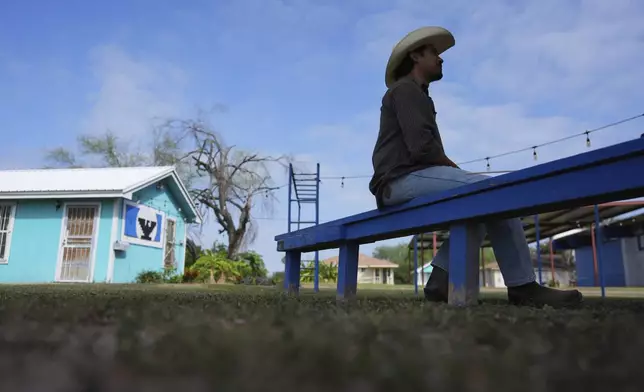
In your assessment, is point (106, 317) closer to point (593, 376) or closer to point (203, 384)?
point (203, 384)

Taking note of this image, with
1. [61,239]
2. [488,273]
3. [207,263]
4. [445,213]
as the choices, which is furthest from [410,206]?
[488,273]

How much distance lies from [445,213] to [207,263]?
11.4 m

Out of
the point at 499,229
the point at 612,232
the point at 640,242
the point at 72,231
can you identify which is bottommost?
the point at 499,229

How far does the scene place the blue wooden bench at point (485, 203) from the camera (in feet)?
4.44

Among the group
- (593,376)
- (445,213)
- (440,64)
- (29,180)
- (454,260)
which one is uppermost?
(29,180)

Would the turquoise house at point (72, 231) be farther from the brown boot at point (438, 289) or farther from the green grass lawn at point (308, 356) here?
the green grass lawn at point (308, 356)

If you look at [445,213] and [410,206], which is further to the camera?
[410,206]

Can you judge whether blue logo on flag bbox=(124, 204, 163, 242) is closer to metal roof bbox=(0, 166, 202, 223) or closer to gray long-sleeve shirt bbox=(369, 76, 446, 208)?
metal roof bbox=(0, 166, 202, 223)

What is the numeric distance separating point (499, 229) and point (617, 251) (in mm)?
17841

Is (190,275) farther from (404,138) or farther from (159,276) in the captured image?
(404,138)

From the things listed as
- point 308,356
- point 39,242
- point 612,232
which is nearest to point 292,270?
point 308,356

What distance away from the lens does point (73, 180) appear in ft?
37.6

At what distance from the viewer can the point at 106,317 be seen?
0.94 meters

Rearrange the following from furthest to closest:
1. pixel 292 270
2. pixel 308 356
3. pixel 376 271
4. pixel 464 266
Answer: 1. pixel 376 271
2. pixel 292 270
3. pixel 464 266
4. pixel 308 356
